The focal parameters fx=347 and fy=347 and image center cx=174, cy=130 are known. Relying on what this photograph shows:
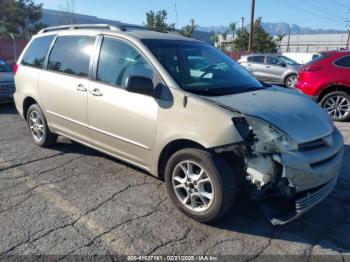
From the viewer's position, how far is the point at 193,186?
346 cm

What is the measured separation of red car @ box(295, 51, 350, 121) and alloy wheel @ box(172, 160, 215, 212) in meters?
5.46

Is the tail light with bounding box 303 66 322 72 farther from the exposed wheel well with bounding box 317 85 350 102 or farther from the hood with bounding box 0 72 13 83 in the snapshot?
the hood with bounding box 0 72 13 83

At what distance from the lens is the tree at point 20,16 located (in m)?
31.1

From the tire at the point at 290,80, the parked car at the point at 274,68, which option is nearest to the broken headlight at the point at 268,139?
the parked car at the point at 274,68

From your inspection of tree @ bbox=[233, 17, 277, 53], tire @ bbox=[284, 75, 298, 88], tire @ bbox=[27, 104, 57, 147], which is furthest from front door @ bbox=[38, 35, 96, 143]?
tree @ bbox=[233, 17, 277, 53]

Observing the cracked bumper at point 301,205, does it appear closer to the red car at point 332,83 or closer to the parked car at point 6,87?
the red car at point 332,83

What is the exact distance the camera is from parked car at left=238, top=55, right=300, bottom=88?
15.4m

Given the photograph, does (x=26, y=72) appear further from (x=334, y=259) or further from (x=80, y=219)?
(x=334, y=259)

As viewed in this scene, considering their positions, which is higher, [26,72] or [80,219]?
[26,72]

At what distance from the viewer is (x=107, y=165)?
4.87 m

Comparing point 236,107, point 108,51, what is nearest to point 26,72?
point 108,51

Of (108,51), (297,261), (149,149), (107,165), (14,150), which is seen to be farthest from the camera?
(14,150)

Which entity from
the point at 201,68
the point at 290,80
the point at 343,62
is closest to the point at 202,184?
the point at 201,68

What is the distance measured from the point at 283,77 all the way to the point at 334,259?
1354 centimetres
